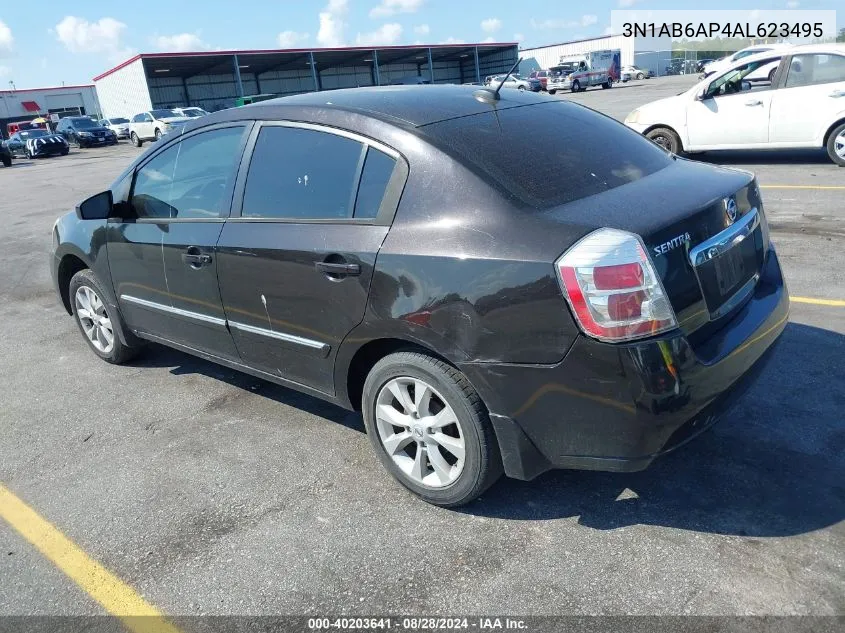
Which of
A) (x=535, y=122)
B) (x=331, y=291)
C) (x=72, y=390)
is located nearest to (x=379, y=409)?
(x=331, y=291)

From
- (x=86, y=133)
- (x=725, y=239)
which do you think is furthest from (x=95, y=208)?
(x=86, y=133)

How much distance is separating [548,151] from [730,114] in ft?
27.3

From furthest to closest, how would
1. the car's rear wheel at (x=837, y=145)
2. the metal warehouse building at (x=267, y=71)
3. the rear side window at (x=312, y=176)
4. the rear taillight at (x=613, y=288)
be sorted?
the metal warehouse building at (x=267, y=71), the car's rear wheel at (x=837, y=145), the rear side window at (x=312, y=176), the rear taillight at (x=613, y=288)

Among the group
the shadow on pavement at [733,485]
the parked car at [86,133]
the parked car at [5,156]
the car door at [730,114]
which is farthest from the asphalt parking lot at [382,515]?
the parked car at [86,133]

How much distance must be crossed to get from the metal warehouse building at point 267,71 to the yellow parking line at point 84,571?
4831 cm

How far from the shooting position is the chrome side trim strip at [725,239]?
2.67 m

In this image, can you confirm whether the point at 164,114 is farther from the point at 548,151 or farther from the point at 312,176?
the point at 548,151

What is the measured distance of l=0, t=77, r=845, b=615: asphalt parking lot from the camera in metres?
2.54

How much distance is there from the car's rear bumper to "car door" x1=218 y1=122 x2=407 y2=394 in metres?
0.73

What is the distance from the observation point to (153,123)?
112 feet

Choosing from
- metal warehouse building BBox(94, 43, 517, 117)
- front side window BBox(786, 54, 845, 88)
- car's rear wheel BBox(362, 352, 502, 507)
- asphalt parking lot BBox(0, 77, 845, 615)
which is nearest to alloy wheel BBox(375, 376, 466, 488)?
car's rear wheel BBox(362, 352, 502, 507)

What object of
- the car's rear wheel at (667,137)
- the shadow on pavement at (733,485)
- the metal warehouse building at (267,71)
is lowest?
the shadow on pavement at (733,485)

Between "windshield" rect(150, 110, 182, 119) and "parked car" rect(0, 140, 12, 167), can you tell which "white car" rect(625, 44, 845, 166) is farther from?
"windshield" rect(150, 110, 182, 119)

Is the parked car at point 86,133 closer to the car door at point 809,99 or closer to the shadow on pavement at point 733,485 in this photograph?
the car door at point 809,99
